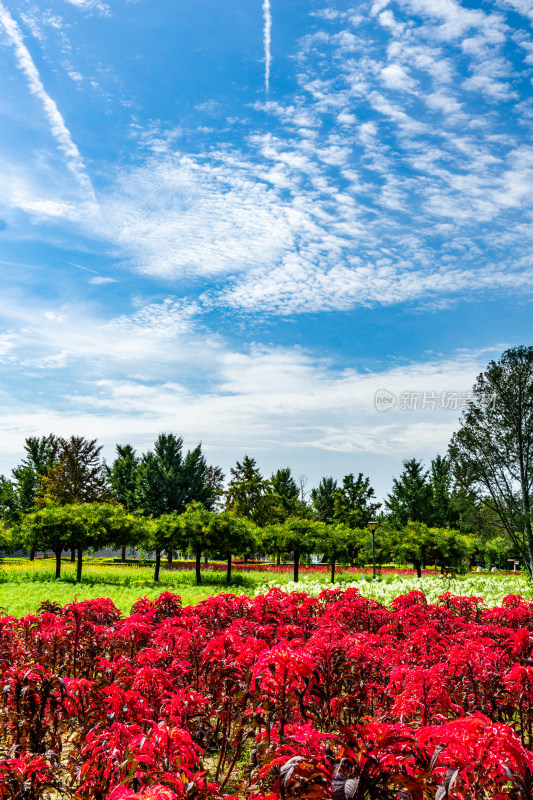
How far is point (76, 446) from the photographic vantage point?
47469mm

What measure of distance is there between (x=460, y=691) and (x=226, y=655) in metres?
2.14

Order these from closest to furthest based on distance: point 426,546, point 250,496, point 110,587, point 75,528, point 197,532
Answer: point 110,587
point 75,528
point 197,532
point 426,546
point 250,496

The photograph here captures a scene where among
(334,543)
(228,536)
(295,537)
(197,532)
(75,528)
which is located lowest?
(334,543)

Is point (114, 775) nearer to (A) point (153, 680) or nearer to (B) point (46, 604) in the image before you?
(A) point (153, 680)

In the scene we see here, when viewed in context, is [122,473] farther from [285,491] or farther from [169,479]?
[285,491]

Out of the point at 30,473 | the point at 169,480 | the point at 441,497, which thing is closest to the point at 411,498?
the point at 441,497

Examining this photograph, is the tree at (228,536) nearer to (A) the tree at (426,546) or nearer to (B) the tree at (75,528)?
(B) the tree at (75,528)

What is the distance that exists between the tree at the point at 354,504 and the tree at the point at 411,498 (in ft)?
7.63

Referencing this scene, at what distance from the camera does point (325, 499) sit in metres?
56.9

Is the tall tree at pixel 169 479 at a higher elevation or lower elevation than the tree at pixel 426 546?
higher

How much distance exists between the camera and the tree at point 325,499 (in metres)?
56.0

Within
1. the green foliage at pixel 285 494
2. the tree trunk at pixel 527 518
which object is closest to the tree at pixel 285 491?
the green foliage at pixel 285 494

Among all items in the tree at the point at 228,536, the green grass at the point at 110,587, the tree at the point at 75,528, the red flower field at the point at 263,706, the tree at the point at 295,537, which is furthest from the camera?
the tree at the point at 295,537

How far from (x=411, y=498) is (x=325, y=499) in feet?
34.5
